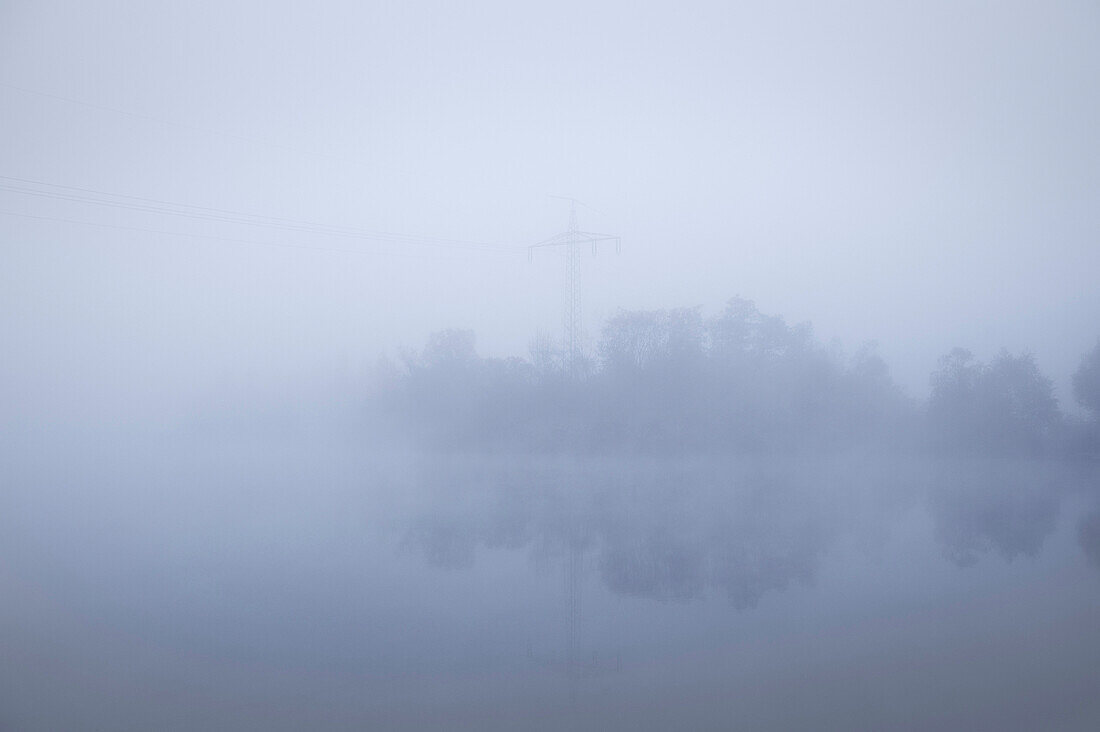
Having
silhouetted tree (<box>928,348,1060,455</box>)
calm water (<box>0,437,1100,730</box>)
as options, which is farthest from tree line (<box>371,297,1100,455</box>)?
calm water (<box>0,437,1100,730</box>)

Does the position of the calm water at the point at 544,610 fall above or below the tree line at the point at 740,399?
below

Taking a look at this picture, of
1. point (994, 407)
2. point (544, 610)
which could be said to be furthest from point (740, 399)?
point (544, 610)

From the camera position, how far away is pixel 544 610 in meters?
9.53

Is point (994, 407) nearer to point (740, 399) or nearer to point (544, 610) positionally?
point (740, 399)

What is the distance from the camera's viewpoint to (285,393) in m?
44.2

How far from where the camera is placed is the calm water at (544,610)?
6297 millimetres

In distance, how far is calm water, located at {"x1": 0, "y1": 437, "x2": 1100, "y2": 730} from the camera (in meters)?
6.30

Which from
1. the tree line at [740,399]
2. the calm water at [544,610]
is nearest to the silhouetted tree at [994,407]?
the tree line at [740,399]

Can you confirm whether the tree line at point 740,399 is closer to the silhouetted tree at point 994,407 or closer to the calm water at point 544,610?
the silhouetted tree at point 994,407

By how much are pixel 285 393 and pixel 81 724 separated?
135 feet

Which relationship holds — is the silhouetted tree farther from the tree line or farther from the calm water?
the calm water

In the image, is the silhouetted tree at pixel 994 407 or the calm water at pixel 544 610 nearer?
the calm water at pixel 544 610

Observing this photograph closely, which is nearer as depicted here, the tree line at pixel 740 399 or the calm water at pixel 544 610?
the calm water at pixel 544 610

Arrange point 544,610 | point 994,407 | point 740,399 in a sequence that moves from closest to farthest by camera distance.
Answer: point 544,610 → point 994,407 → point 740,399
